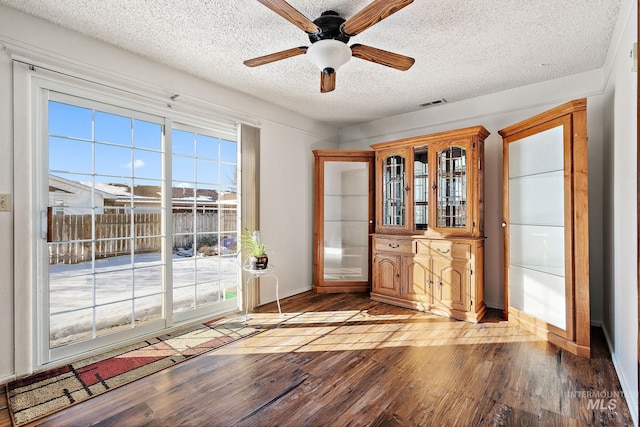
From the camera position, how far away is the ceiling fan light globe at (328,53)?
2.14 meters

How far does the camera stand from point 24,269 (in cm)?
228

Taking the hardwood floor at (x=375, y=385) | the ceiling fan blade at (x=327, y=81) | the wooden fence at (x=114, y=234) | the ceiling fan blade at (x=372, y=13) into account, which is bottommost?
the hardwood floor at (x=375, y=385)

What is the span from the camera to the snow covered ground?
2504 millimetres

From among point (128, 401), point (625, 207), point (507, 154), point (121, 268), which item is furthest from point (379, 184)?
point (128, 401)

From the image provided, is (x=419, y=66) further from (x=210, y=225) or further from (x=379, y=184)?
(x=210, y=225)

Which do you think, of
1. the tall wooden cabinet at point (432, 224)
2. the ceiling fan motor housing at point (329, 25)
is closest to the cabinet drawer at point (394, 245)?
the tall wooden cabinet at point (432, 224)

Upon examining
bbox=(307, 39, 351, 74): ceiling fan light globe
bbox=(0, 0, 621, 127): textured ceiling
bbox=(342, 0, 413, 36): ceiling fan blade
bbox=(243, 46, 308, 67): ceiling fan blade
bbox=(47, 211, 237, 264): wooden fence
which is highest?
bbox=(0, 0, 621, 127): textured ceiling

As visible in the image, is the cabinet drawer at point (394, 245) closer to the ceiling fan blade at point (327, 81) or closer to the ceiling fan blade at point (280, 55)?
the ceiling fan blade at point (327, 81)

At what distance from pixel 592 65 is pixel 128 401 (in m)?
4.87

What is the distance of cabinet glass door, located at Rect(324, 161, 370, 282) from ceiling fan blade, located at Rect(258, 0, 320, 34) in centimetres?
267

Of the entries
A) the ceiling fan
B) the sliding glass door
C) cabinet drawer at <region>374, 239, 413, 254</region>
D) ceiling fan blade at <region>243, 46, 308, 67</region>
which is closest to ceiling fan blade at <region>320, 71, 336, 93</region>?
the ceiling fan

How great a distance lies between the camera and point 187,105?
326cm

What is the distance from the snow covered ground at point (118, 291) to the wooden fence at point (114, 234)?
0.08m

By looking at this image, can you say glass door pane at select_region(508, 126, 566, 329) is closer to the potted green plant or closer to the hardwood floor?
the hardwood floor
